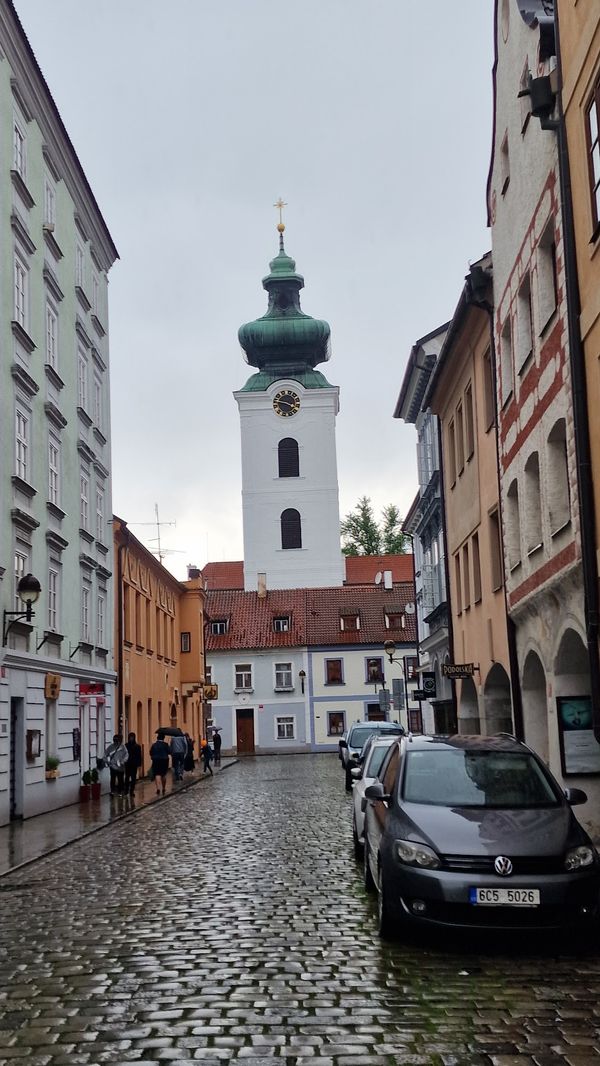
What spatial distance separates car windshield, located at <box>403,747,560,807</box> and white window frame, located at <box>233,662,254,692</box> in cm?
5843

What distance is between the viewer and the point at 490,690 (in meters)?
24.5

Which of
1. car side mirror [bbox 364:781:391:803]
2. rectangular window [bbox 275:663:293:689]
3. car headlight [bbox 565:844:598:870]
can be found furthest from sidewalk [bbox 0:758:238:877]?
rectangular window [bbox 275:663:293:689]

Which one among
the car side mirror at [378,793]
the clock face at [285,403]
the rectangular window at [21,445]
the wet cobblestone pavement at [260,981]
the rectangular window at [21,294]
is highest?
the clock face at [285,403]

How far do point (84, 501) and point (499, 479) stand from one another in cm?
1316

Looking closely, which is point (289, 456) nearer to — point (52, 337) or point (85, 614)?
point (85, 614)

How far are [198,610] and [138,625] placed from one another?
1528 centimetres

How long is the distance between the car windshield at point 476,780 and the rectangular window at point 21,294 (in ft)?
54.1

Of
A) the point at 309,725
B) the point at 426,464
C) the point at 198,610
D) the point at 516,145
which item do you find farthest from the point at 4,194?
the point at 309,725

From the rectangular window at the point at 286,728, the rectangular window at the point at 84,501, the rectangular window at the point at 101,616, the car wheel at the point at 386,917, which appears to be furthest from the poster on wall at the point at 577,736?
the rectangular window at the point at 286,728

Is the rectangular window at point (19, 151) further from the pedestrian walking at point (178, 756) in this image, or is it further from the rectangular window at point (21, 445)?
the pedestrian walking at point (178, 756)

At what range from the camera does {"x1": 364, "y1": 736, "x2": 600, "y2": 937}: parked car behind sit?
8.53 meters

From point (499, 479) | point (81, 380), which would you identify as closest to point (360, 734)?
point (81, 380)

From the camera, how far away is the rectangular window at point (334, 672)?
224 feet

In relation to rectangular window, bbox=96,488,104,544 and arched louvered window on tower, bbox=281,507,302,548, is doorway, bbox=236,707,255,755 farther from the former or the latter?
rectangular window, bbox=96,488,104,544
